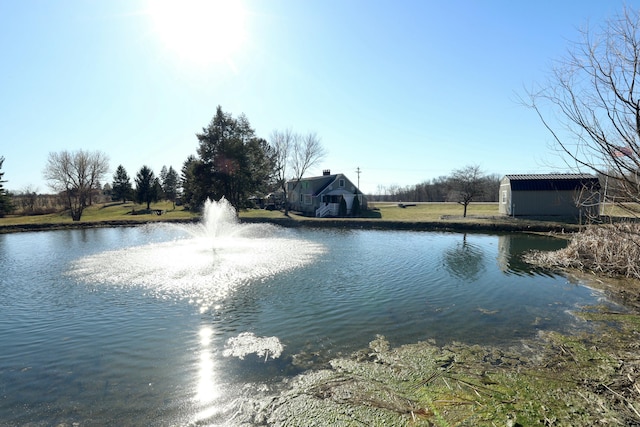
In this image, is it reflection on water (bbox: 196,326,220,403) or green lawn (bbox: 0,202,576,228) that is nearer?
reflection on water (bbox: 196,326,220,403)

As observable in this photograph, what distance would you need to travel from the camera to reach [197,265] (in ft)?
47.0

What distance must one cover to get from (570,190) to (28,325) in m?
38.3

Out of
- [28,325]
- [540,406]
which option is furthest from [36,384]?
[540,406]

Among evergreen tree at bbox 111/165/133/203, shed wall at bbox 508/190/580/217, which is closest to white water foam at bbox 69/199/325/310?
shed wall at bbox 508/190/580/217

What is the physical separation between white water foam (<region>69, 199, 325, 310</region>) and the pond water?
9 centimetres

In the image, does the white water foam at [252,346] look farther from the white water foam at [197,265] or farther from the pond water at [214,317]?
the white water foam at [197,265]

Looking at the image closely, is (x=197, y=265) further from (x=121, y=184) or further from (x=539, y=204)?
(x=121, y=184)

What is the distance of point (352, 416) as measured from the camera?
4395 mm

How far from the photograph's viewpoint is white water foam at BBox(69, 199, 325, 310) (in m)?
11.2

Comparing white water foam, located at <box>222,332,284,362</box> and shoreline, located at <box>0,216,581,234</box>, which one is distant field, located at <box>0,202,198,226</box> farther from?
white water foam, located at <box>222,332,284,362</box>

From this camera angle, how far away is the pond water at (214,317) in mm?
5293

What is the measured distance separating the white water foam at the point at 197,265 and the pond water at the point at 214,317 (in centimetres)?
9

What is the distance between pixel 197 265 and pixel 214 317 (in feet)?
20.9

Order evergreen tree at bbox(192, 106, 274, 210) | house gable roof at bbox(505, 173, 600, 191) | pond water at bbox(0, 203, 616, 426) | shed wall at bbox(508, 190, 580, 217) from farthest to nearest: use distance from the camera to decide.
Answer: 1. evergreen tree at bbox(192, 106, 274, 210)
2. shed wall at bbox(508, 190, 580, 217)
3. house gable roof at bbox(505, 173, 600, 191)
4. pond water at bbox(0, 203, 616, 426)
